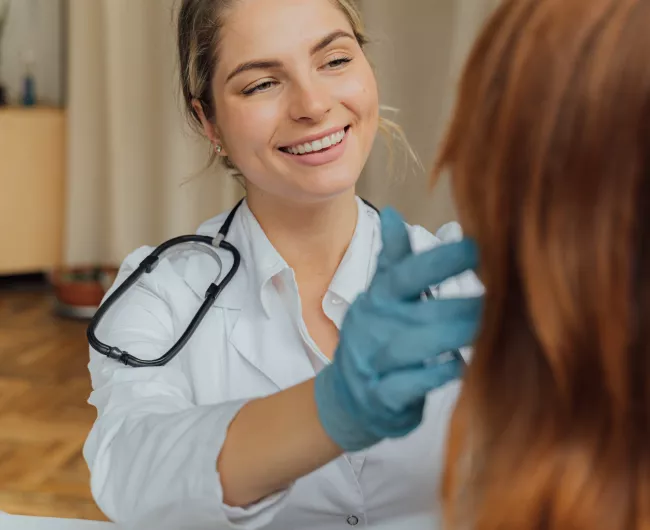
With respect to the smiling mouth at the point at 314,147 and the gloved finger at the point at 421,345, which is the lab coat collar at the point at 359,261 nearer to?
the smiling mouth at the point at 314,147

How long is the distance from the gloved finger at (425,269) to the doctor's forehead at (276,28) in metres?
0.50

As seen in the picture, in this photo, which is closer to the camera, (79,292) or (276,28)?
(276,28)

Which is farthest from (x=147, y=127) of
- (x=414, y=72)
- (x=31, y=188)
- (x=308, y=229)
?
(x=308, y=229)

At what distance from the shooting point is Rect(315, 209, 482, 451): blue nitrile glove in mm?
550

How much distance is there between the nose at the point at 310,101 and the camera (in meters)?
0.99

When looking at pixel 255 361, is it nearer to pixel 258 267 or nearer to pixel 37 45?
pixel 258 267

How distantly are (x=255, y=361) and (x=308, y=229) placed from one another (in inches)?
8.2

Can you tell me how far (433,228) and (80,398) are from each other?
1.27 metres

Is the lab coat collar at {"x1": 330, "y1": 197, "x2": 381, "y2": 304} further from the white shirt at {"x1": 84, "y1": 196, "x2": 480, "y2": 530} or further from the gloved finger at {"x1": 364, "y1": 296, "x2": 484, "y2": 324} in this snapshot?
the gloved finger at {"x1": 364, "y1": 296, "x2": 484, "y2": 324}

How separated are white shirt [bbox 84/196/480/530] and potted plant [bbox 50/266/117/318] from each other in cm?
225

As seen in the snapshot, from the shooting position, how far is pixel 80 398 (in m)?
2.46

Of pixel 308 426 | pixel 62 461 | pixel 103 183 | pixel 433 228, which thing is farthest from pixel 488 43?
pixel 103 183

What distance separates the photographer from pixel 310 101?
0.99 metres

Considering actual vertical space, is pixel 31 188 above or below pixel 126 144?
below
